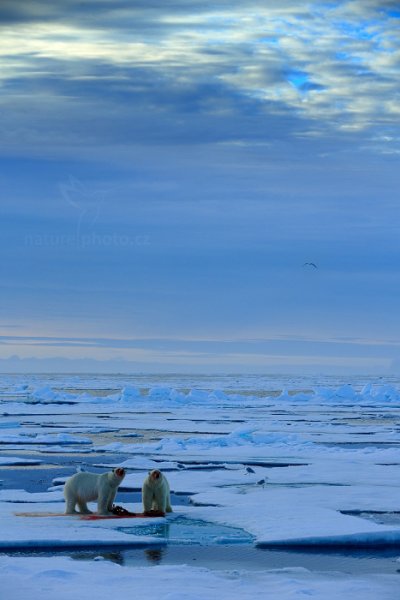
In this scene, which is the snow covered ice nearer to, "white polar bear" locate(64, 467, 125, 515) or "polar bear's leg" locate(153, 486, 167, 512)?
"polar bear's leg" locate(153, 486, 167, 512)

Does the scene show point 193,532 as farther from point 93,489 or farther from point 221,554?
point 93,489

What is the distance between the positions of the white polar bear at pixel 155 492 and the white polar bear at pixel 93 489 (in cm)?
30

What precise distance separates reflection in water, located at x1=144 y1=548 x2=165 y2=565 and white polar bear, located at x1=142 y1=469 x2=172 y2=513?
5.22 feet

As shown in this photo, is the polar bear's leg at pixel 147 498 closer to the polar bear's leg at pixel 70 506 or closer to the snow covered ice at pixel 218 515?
the snow covered ice at pixel 218 515

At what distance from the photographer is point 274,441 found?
69.2 ft

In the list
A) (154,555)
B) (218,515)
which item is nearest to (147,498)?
(218,515)

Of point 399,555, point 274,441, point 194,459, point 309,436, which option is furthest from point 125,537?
point 309,436

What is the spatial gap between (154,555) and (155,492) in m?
1.95

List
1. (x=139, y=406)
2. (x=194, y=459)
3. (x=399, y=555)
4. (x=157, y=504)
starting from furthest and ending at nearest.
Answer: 1. (x=139, y=406)
2. (x=194, y=459)
3. (x=157, y=504)
4. (x=399, y=555)

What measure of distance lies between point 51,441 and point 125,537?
39.9 feet

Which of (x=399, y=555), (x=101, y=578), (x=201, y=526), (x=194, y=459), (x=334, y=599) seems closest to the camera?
(x=334, y=599)

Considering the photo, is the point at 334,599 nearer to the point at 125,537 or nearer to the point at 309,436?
the point at 125,537

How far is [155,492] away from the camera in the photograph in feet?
35.3

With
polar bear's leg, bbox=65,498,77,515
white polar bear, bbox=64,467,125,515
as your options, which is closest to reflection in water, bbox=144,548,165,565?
white polar bear, bbox=64,467,125,515
